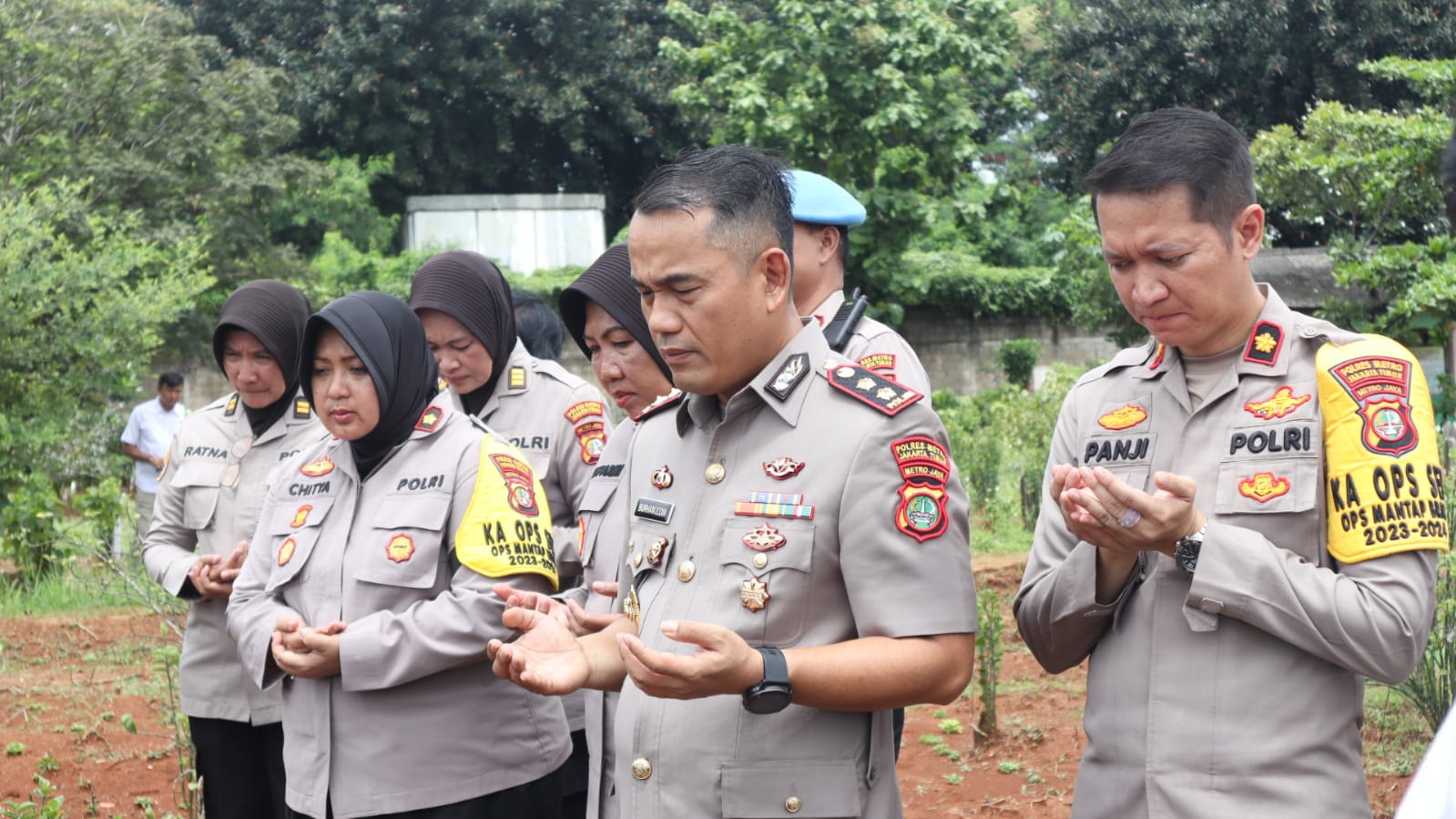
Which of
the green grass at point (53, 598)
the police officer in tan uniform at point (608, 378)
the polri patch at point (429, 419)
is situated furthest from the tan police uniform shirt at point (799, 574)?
→ the green grass at point (53, 598)

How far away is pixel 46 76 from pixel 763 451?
14.9 metres

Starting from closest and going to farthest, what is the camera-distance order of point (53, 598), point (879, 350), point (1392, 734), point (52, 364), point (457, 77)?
point (879, 350) < point (1392, 734) < point (53, 598) < point (52, 364) < point (457, 77)

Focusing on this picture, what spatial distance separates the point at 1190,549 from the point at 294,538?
2.08m

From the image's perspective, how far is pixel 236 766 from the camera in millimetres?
3873

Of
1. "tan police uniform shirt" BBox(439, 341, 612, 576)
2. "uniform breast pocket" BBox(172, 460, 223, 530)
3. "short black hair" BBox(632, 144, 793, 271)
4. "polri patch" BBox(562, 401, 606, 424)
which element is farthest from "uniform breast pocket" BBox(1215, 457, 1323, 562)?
"uniform breast pocket" BBox(172, 460, 223, 530)

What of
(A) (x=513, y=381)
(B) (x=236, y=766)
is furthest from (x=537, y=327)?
(B) (x=236, y=766)

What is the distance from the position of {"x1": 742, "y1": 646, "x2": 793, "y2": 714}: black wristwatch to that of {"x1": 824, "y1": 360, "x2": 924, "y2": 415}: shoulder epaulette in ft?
1.44

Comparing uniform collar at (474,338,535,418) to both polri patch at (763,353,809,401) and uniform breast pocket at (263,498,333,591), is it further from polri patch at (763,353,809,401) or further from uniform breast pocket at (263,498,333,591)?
polri patch at (763,353,809,401)

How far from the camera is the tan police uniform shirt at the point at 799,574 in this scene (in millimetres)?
2031

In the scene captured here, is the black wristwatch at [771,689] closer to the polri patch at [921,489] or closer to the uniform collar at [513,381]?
the polri patch at [921,489]

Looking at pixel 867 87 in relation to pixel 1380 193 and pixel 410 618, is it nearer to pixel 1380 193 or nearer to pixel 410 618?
pixel 1380 193

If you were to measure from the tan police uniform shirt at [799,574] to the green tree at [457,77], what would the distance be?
20.4 metres

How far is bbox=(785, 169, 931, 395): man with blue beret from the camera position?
330cm

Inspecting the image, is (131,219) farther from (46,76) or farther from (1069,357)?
(1069,357)
